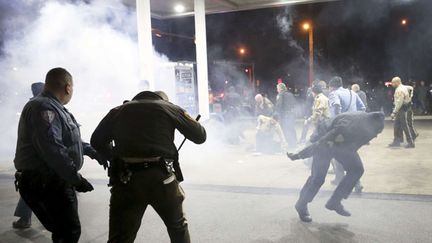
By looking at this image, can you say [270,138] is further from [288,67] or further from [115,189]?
[288,67]

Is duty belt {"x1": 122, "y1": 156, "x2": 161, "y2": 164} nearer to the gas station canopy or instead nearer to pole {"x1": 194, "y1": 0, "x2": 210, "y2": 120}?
pole {"x1": 194, "y1": 0, "x2": 210, "y2": 120}

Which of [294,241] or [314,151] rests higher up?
[314,151]

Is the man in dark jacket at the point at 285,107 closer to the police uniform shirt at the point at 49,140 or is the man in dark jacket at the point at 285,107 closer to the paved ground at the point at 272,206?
the paved ground at the point at 272,206

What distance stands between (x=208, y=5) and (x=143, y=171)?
9.22 meters

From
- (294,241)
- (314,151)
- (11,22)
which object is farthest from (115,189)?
(11,22)

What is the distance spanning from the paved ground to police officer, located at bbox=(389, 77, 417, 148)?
1.00m

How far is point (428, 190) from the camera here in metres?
5.57

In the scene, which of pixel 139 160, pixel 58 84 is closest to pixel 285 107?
pixel 58 84

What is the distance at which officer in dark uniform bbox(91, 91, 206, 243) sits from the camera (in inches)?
108

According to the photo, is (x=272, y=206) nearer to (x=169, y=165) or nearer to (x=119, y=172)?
(x=169, y=165)

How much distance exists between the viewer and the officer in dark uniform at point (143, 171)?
2.74 m

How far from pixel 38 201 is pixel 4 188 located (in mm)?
4307

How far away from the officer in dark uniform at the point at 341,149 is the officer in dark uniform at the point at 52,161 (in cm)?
238

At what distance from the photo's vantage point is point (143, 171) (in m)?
2.75
